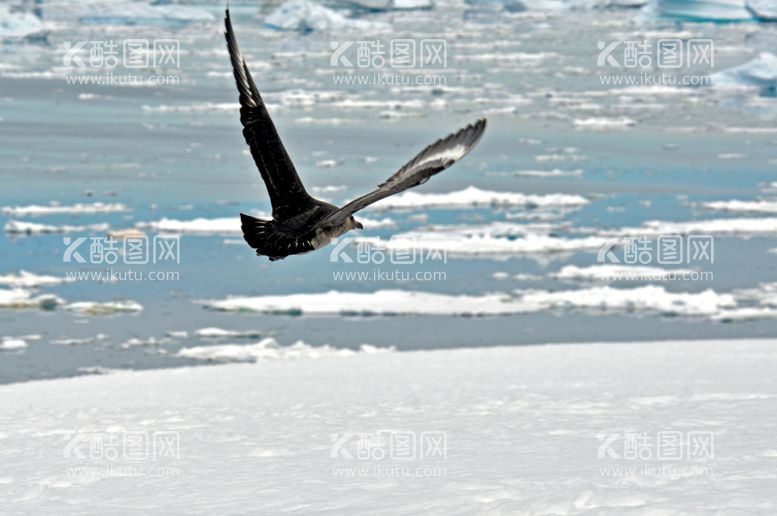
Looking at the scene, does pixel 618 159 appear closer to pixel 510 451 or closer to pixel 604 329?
pixel 604 329

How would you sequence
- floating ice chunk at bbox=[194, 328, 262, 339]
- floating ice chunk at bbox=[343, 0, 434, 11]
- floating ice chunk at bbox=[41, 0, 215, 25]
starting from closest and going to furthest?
1. floating ice chunk at bbox=[194, 328, 262, 339]
2. floating ice chunk at bbox=[41, 0, 215, 25]
3. floating ice chunk at bbox=[343, 0, 434, 11]

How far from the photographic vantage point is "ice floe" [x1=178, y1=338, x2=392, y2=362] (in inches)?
412

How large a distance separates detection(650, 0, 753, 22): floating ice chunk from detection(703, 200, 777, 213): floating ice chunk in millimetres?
29723

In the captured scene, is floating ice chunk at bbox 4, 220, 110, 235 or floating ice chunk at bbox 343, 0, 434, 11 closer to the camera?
floating ice chunk at bbox 4, 220, 110, 235

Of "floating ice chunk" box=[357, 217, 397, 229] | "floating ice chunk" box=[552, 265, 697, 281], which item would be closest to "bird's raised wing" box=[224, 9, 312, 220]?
"floating ice chunk" box=[552, 265, 697, 281]

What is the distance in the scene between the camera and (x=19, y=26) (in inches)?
1711

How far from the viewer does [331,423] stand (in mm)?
7711

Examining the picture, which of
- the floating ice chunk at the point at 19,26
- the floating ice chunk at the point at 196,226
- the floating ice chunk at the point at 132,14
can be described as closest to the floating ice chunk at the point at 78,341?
the floating ice chunk at the point at 196,226

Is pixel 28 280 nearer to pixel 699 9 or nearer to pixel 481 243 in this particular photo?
pixel 481 243

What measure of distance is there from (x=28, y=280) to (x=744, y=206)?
360 inches

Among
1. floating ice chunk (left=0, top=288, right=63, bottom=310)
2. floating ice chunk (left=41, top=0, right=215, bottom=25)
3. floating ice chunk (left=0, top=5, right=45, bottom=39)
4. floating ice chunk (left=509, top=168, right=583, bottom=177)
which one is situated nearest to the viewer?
floating ice chunk (left=0, top=288, right=63, bottom=310)

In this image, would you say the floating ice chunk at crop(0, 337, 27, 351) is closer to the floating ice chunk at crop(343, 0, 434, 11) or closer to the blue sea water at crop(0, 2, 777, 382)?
the blue sea water at crop(0, 2, 777, 382)

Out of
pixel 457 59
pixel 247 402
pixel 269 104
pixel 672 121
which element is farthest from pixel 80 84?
pixel 247 402

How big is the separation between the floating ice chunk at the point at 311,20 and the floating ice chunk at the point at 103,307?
115 ft
